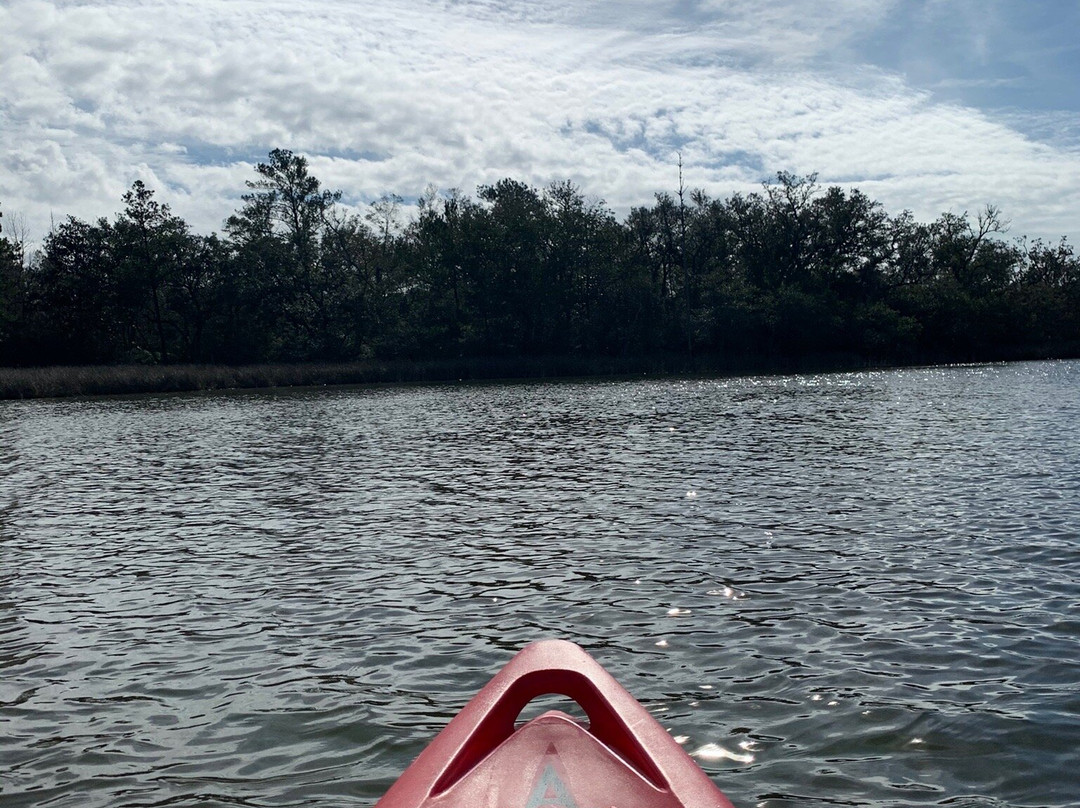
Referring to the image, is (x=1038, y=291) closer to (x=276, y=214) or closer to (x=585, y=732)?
(x=276, y=214)

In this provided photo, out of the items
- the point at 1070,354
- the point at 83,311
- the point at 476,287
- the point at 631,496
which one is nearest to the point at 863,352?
the point at 1070,354

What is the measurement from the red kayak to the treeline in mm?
66006

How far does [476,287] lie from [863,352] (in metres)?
32.4

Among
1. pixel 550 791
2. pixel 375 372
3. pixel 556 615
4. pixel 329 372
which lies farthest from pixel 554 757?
pixel 375 372

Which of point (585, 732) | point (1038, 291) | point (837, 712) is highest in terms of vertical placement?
point (1038, 291)

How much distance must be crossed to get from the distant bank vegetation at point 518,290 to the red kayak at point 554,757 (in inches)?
2432

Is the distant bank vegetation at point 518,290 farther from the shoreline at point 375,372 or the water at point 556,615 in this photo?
the water at point 556,615

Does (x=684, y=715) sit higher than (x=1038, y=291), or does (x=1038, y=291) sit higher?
(x=1038, y=291)

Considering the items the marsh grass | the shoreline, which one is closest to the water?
the marsh grass

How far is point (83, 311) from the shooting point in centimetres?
6744

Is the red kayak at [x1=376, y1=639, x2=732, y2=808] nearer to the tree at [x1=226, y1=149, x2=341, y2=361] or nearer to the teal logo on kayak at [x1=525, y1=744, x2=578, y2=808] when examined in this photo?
the teal logo on kayak at [x1=525, y1=744, x2=578, y2=808]

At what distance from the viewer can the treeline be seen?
225ft

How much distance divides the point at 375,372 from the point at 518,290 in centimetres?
1830

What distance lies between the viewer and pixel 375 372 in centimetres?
6212
